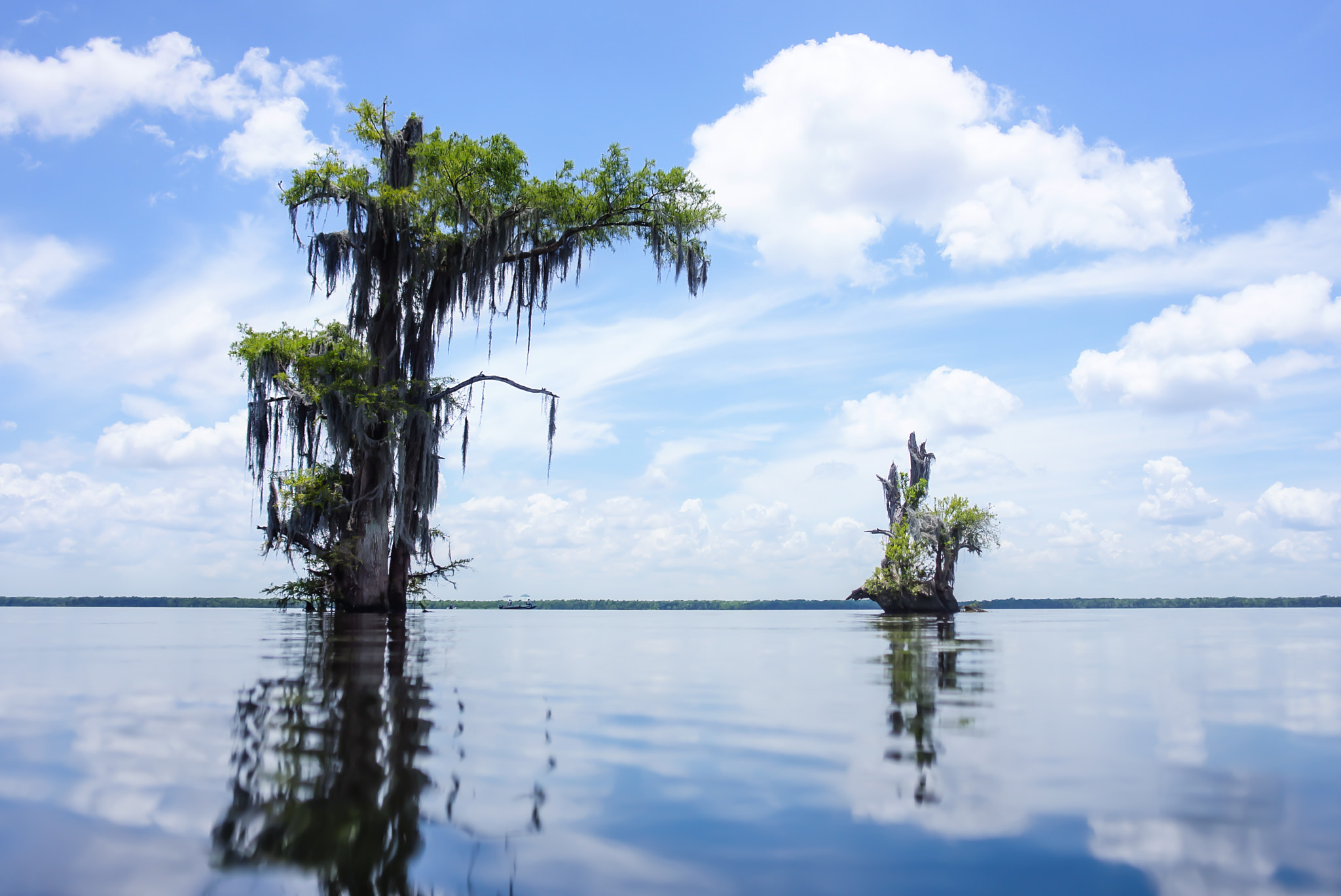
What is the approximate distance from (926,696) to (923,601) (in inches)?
1872

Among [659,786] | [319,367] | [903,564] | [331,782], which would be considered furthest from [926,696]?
[903,564]

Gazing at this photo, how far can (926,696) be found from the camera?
6.96 meters

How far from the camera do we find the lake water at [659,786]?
8.47 ft

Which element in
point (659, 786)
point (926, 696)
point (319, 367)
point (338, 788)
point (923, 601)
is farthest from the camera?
point (923, 601)

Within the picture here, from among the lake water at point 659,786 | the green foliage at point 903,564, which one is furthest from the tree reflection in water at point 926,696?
the green foliage at point 903,564

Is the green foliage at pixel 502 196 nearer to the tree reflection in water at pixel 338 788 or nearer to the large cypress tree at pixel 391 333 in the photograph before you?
the large cypress tree at pixel 391 333

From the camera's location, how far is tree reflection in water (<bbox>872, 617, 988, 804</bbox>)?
429cm

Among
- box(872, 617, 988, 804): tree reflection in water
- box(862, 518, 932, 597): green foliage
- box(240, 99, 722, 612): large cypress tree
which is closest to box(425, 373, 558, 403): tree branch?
box(240, 99, 722, 612): large cypress tree

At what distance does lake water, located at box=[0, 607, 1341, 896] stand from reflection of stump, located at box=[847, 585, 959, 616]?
44.9 m

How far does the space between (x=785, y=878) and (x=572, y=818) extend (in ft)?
3.19

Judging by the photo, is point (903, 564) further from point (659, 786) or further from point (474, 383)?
point (659, 786)

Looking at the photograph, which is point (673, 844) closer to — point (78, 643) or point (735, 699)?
point (735, 699)

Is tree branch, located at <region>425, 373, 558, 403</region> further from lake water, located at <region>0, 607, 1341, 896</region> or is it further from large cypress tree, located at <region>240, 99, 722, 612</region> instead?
lake water, located at <region>0, 607, 1341, 896</region>

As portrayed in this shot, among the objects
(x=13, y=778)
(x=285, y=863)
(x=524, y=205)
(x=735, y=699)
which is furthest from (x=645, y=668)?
(x=524, y=205)
